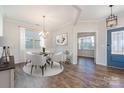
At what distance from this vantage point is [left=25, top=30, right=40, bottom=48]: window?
6.85 meters

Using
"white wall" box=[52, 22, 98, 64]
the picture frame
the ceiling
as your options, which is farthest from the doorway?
the ceiling

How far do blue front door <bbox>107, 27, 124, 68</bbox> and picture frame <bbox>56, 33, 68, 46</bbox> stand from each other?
2.64m

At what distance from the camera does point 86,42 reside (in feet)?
32.2

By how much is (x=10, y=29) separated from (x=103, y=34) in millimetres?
5117

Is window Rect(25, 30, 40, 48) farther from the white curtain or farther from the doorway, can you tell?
the doorway

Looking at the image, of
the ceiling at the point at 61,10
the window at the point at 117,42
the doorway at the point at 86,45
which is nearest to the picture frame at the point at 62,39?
the ceiling at the point at 61,10

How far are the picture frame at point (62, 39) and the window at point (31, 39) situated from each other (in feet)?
4.69

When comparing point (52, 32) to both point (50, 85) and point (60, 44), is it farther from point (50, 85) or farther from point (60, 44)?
point (50, 85)

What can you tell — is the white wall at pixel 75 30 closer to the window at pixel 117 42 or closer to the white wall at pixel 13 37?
the window at pixel 117 42

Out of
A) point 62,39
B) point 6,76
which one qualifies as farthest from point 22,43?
point 6,76

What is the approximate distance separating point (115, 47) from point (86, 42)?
181 inches

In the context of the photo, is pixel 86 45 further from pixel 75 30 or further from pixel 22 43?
pixel 22 43
